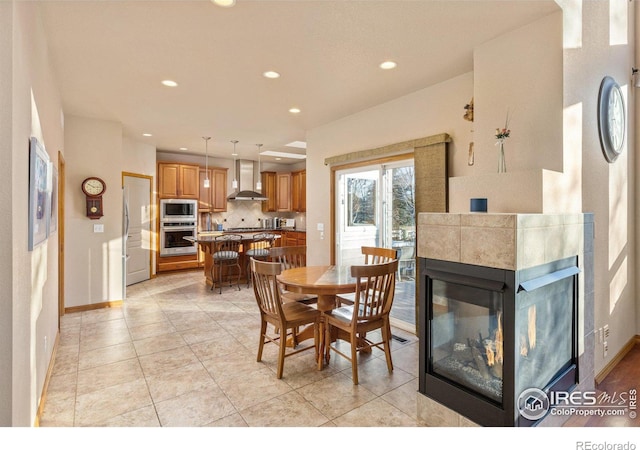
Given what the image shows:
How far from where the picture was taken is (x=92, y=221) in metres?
4.74

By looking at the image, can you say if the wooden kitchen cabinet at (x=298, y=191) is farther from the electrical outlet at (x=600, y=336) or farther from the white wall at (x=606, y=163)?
the electrical outlet at (x=600, y=336)

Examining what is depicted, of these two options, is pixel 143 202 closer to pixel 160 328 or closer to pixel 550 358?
pixel 160 328

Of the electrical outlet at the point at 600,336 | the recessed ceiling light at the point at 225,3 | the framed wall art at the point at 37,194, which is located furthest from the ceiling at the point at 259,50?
the electrical outlet at the point at 600,336

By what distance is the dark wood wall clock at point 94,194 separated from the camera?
4.61 meters

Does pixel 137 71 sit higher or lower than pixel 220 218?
higher

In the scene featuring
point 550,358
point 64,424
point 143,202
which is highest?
point 143,202

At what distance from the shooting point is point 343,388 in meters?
2.61

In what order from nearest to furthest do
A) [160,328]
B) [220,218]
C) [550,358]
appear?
[550,358]
[160,328]
[220,218]

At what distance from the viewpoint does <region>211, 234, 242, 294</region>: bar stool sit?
575cm

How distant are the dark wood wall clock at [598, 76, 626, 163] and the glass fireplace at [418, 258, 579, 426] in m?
1.30

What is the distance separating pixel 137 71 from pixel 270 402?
3149mm

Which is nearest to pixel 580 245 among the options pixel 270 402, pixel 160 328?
pixel 270 402

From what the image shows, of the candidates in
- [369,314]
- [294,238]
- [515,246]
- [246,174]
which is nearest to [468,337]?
[515,246]

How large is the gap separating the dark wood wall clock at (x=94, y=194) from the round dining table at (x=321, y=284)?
3.17 meters
